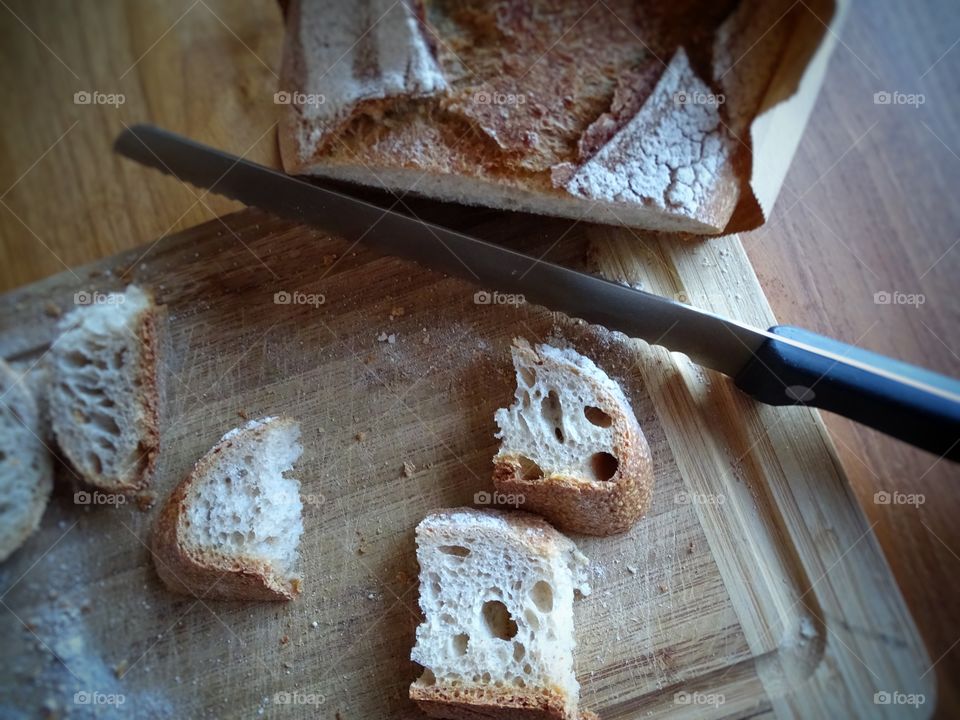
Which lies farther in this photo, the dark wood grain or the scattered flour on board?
the dark wood grain

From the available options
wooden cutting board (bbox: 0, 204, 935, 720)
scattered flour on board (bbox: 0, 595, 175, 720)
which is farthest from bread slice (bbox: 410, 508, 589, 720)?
scattered flour on board (bbox: 0, 595, 175, 720)

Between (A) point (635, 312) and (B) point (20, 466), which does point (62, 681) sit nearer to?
(B) point (20, 466)

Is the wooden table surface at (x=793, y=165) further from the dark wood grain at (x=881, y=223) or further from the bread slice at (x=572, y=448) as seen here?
the bread slice at (x=572, y=448)

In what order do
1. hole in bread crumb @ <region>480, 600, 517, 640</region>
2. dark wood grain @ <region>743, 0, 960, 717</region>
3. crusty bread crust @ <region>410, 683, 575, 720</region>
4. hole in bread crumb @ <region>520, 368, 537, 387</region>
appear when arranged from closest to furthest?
crusty bread crust @ <region>410, 683, 575, 720</region> → hole in bread crumb @ <region>480, 600, 517, 640</region> → hole in bread crumb @ <region>520, 368, 537, 387</region> → dark wood grain @ <region>743, 0, 960, 717</region>

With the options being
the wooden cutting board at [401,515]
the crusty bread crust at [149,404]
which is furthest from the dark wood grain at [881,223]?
the crusty bread crust at [149,404]

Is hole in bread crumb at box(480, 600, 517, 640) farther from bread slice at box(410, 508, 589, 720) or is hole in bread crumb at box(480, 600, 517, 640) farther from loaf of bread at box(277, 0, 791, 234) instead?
loaf of bread at box(277, 0, 791, 234)
